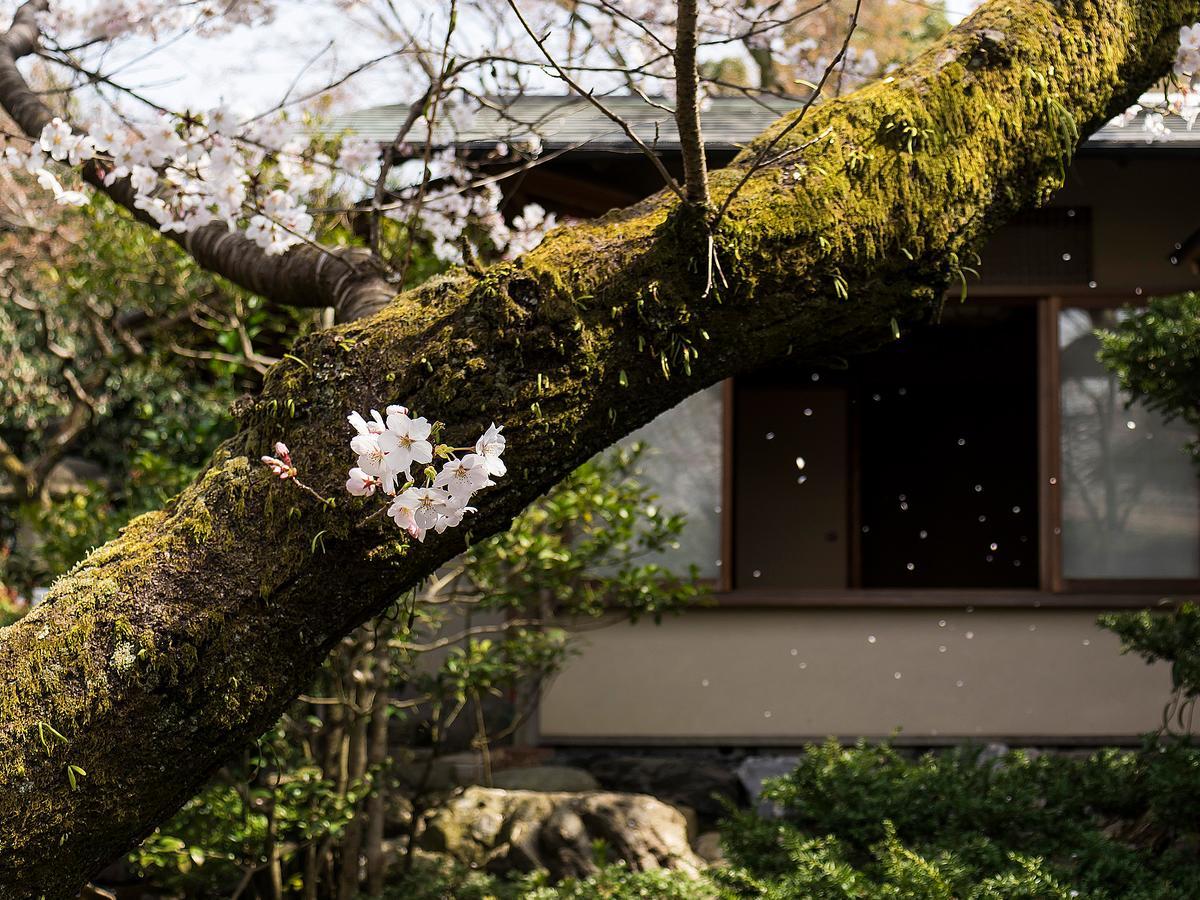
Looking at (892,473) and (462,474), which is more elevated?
(892,473)

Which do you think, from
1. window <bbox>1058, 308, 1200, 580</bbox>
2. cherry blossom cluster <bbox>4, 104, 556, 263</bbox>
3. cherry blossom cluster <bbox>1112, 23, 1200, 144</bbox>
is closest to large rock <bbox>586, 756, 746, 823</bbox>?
window <bbox>1058, 308, 1200, 580</bbox>

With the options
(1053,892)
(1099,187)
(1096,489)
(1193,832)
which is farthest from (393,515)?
(1099,187)

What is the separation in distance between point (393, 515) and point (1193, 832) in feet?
9.36

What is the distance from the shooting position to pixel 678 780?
213 inches

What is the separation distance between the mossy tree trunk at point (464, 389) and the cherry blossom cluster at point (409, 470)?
0.36 ft

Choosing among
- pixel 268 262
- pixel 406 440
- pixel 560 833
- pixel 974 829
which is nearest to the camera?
pixel 406 440

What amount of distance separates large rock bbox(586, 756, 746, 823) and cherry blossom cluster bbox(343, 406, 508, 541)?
4031 mm

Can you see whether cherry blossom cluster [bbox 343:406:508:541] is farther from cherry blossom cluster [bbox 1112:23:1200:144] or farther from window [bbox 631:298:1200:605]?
window [bbox 631:298:1200:605]

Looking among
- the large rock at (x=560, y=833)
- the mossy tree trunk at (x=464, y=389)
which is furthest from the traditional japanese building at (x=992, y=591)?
the mossy tree trunk at (x=464, y=389)

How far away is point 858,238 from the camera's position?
1802 mm

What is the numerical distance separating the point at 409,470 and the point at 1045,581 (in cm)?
502

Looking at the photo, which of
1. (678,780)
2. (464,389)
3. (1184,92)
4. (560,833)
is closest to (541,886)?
(560,833)

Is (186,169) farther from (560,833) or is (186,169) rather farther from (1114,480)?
(1114,480)

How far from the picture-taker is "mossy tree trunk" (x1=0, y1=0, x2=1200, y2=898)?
1575mm
